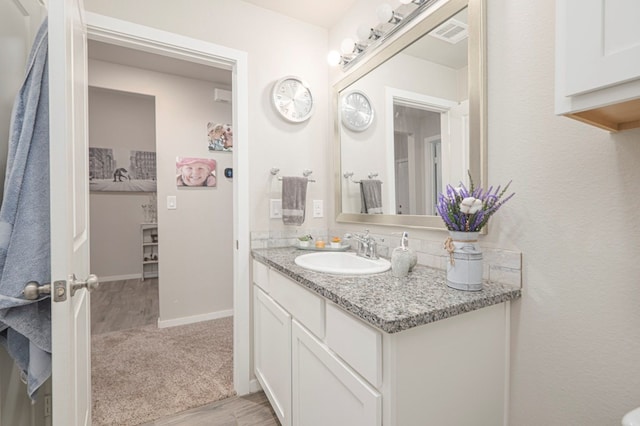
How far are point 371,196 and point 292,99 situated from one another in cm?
88

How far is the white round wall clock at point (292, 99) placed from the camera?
6.46 ft

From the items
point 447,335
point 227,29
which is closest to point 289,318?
point 447,335

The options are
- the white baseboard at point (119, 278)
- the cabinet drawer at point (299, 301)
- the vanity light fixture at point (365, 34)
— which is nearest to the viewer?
the cabinet drawer at point (299, 301)

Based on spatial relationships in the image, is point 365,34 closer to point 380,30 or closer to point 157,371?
point 380,30

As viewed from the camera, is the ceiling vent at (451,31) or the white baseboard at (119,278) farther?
the white baseboard at (119,278)

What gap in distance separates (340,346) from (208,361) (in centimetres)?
168

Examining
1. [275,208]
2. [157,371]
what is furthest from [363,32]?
[157,371]

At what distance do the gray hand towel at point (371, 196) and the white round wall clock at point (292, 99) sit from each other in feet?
2.17

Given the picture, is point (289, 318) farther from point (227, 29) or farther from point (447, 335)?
point (227, 29)

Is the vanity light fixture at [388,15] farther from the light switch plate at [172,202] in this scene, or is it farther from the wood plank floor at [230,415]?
the light switch plate at [172,202]

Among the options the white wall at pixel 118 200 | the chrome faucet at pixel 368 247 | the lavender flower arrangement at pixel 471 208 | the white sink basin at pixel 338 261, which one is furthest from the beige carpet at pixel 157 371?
the white wall at pixel 118 200

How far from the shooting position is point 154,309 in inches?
132

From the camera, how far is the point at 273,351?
1.55 meters

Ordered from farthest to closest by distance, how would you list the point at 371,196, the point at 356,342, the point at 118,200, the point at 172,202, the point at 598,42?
the point at 118,200, the point at 172,202, the point at 371,196, the point at 356,342, the point at 598,42
